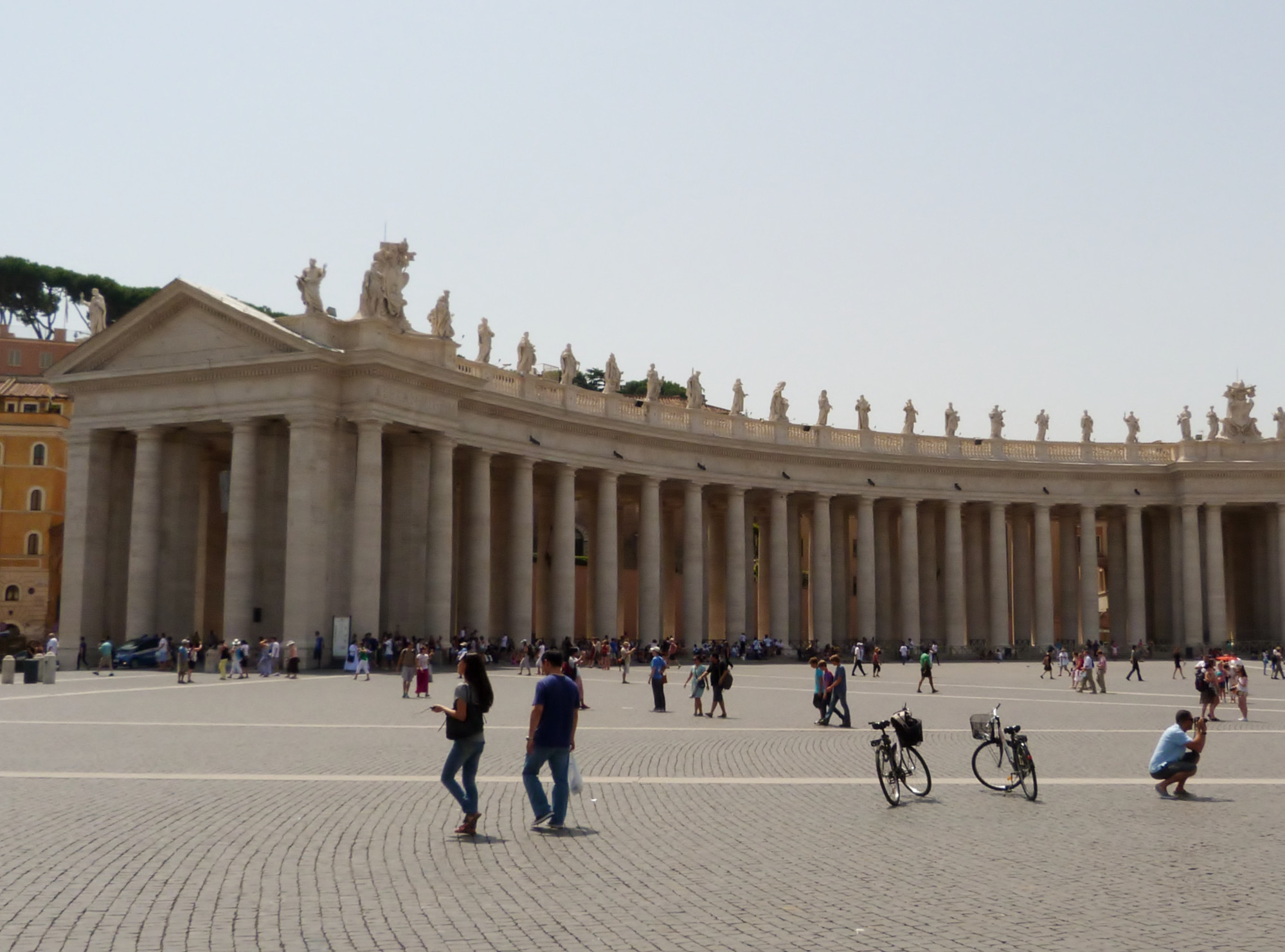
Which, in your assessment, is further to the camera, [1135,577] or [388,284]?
[1135,577]

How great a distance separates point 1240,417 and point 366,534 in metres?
62.5

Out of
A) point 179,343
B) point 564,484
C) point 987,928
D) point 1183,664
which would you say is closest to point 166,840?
point 987,928

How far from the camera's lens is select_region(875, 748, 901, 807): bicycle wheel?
680 inches

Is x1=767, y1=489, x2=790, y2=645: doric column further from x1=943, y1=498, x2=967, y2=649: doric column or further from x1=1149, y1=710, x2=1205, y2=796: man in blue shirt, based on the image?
x1=1149, y1=710, x2=1205, y2=796: man in blue shirt

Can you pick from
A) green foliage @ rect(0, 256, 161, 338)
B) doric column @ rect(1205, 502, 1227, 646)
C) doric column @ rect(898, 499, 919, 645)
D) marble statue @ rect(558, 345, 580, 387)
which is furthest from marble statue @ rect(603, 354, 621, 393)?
green foliage @ rect(0, 256, 161, 338)

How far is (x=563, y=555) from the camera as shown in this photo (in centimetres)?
6781

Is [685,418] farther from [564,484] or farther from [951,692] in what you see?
[951,692]

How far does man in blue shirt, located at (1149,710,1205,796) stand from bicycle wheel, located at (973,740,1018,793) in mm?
2054

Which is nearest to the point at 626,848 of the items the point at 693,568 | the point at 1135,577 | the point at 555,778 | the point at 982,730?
the point at 555,778

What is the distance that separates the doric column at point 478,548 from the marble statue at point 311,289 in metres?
10.7

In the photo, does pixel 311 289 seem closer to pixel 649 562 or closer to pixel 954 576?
pixel 649 562

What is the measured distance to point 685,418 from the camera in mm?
75688

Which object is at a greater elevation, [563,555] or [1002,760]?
[563,555]

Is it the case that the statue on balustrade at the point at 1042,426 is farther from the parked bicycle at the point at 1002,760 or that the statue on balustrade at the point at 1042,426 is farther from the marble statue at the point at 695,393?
the parked bicycle at the point at 1002,760
